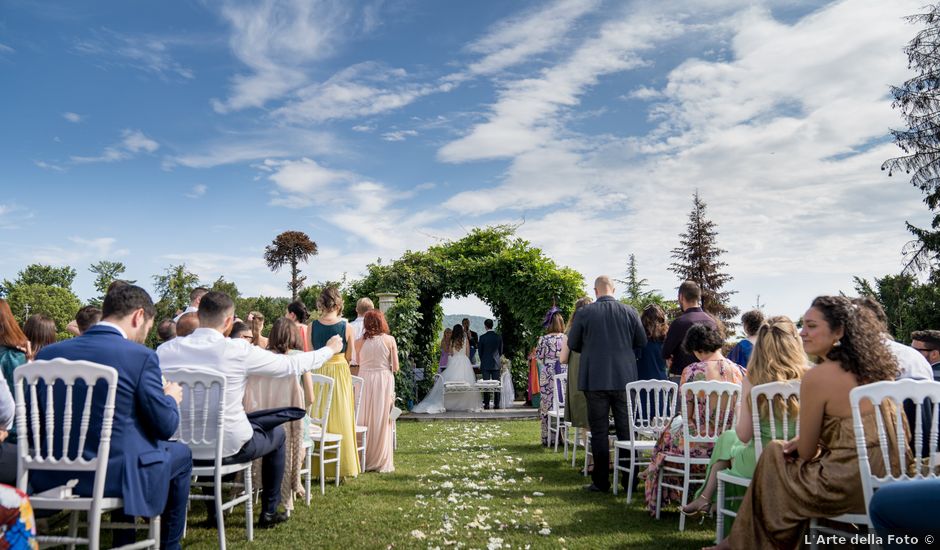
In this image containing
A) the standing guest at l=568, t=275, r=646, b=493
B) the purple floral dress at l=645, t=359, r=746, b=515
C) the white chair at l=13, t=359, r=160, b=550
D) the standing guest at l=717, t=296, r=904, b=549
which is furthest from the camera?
the standing guest at l=568, t=275, r=646, b=493

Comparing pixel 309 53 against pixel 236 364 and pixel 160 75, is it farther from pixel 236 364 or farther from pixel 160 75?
pixel 236 364

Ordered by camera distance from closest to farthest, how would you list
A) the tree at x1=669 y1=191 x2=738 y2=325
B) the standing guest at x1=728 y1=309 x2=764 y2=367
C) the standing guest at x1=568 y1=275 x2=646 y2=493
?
1. the standing guest at x1=568 y1=275 x2=646 y2=493
2. the standing guest at x1=728 y1=309 x2=764 y2=367
3. the tree at x1=669 y1=191 x2=738 y2=325

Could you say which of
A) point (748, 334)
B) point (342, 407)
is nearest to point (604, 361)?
point (748, 334)

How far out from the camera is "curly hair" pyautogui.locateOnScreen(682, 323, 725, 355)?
552cm

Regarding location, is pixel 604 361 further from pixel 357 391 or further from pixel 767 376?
pixel 357 391

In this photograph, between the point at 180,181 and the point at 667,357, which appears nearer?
the point at 667,357

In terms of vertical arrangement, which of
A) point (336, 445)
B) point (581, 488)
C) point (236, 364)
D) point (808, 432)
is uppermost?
point (236, 364)

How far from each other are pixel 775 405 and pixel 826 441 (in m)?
0.83

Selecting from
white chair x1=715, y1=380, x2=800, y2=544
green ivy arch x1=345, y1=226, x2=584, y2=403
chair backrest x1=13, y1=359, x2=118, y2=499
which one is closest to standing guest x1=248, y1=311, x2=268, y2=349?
chair backrest x1=13, y1=359, x2=118, y2=499

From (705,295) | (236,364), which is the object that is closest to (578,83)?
(236,364)

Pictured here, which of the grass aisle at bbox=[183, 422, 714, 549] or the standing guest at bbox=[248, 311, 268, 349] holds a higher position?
the standing guest at bbox=[248, 311, 268, 349]

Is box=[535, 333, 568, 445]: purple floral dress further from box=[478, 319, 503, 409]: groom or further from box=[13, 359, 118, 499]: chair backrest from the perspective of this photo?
box=[13, 359, 118, 499]: chair backrest

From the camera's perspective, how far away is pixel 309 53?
10648mm

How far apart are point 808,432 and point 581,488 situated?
11.6ft
